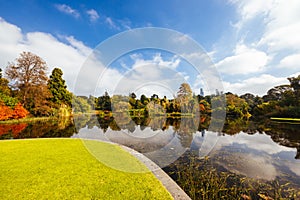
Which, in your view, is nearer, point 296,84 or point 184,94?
point 184,94

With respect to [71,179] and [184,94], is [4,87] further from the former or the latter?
[184,94]

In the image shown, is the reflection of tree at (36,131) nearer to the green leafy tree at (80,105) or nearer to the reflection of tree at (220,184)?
the reflection of tree at (220,184)

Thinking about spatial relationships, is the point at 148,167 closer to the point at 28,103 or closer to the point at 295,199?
the point at 295,199

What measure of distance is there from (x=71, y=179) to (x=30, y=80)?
25.1m

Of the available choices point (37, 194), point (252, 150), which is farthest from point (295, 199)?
point (37, 194)

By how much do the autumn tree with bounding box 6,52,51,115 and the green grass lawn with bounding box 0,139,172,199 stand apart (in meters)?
21.0

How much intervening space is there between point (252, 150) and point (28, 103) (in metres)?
27.8

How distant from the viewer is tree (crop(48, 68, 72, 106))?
27.2 meters

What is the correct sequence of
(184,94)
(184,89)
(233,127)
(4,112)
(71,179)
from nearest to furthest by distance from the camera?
(71,179)
(184,89)
(184,94)
(233,127)
(4,112)

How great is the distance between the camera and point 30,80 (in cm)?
2258

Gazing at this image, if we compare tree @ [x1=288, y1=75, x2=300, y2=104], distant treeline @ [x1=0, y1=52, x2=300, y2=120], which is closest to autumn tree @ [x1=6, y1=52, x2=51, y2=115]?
distant treeline @ [x1=0, y1=52, x2=300, y2=120]

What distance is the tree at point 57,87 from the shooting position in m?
27.2

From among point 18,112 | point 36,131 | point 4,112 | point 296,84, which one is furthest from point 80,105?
point 296,84

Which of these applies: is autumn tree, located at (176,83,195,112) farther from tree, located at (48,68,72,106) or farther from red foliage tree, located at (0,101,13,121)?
tree, located at (48,68,72,106)
